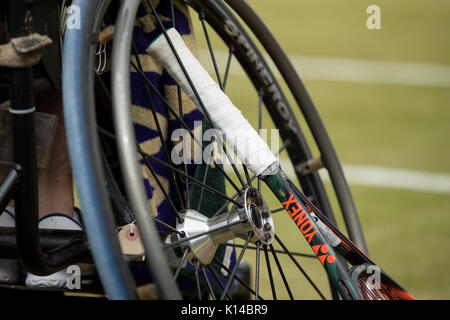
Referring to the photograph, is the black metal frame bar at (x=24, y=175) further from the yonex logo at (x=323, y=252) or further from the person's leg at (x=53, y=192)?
the yonex logo at (x=323, y=252)

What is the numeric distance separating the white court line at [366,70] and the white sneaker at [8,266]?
4.01 metres

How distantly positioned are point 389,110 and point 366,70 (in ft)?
3.32

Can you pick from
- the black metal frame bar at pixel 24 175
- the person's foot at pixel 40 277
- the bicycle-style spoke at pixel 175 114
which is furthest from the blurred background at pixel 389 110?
the black metal frame bar at pixel 24 175

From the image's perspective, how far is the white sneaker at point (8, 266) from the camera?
5.21ft

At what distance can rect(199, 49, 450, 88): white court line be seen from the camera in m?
5.79

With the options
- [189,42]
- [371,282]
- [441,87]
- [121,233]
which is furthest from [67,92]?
[441,87]

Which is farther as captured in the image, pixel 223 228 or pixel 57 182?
pixel 57 182

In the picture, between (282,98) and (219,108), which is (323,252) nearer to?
(219,108)

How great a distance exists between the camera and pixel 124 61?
1.20 meters

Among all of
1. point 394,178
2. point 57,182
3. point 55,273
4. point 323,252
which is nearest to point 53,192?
point 57,182

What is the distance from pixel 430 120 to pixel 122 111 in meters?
4.14

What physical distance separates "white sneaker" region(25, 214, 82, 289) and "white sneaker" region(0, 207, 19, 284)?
0.03m

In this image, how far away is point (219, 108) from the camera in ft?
5.04

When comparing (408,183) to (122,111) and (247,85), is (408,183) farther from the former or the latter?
(122,111)
